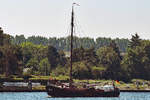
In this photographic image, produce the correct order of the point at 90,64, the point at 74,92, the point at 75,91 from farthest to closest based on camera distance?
the point at 90,64, the point at 75,91, the point at 74,92

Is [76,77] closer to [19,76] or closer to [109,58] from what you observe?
[19,76]

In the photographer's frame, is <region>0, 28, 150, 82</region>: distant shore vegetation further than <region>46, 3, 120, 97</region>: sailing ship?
Yes

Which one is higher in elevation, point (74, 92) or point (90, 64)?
point (90, 64)

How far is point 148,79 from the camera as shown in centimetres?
15012

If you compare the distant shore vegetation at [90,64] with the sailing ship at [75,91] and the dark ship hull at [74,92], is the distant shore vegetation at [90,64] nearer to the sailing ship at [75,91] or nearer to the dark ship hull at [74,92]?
the sailing ship at [75,91]

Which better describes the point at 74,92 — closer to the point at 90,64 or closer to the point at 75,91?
the point at 75,91

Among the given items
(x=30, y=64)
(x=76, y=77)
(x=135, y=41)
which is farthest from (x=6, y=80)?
(x=135, y=41)

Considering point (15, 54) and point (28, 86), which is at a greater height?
point (15, 54)

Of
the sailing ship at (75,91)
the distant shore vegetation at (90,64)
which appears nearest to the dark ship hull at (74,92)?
the sailing ship at (75,91)

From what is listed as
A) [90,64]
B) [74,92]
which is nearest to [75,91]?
[74,92]

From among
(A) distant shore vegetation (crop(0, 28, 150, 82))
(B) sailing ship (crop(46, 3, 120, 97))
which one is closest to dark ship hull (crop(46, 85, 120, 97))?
(B) sailing ship (crop(46, 3, 120, 97))

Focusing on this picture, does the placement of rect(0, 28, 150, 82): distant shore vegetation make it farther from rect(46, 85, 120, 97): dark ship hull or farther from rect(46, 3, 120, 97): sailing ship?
rect(46, 85, 120, 97): dark ship hull

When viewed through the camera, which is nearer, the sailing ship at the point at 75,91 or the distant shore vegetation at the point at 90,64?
the sailing ship at the point at 75,91

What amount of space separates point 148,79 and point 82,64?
1205 inches
